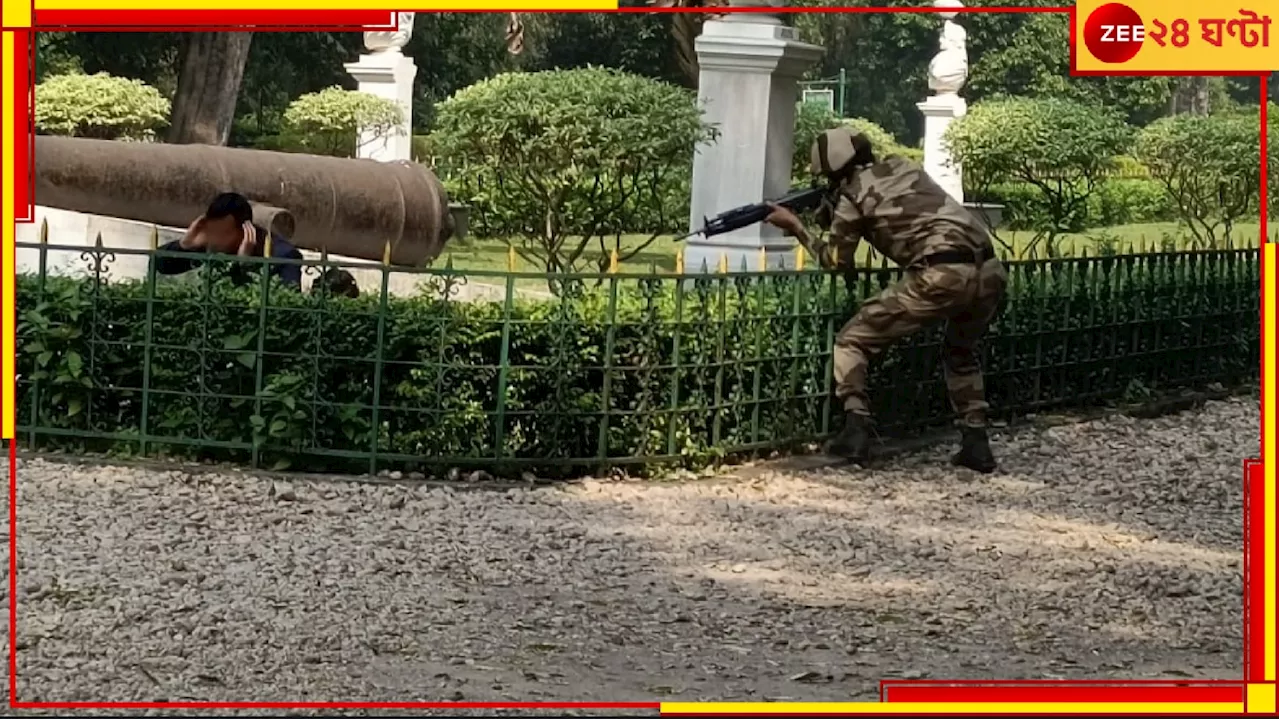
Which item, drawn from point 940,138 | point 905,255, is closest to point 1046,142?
point 940,138

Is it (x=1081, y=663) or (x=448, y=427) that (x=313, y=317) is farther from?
(x=1081, y=663)

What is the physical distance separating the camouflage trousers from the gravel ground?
0.45 m

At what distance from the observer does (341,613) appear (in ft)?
20.5

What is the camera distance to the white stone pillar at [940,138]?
99.4 feet

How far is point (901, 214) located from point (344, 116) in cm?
1696

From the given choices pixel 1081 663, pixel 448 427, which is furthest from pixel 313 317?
pixel 1081 663

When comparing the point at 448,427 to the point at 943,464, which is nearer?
the point at 448,427

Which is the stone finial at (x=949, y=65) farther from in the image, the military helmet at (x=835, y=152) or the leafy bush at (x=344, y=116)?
the military helmet at (x=835, y=152)

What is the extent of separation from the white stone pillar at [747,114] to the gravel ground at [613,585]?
394 cm

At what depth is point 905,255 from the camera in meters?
9.12

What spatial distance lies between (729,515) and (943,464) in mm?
1765

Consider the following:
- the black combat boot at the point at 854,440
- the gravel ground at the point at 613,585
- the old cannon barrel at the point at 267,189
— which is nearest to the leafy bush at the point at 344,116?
the old cannon barrel at the point at 267,189

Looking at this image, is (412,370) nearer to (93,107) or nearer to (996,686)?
(996,686)

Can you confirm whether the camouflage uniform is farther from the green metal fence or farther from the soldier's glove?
the green metal fence
